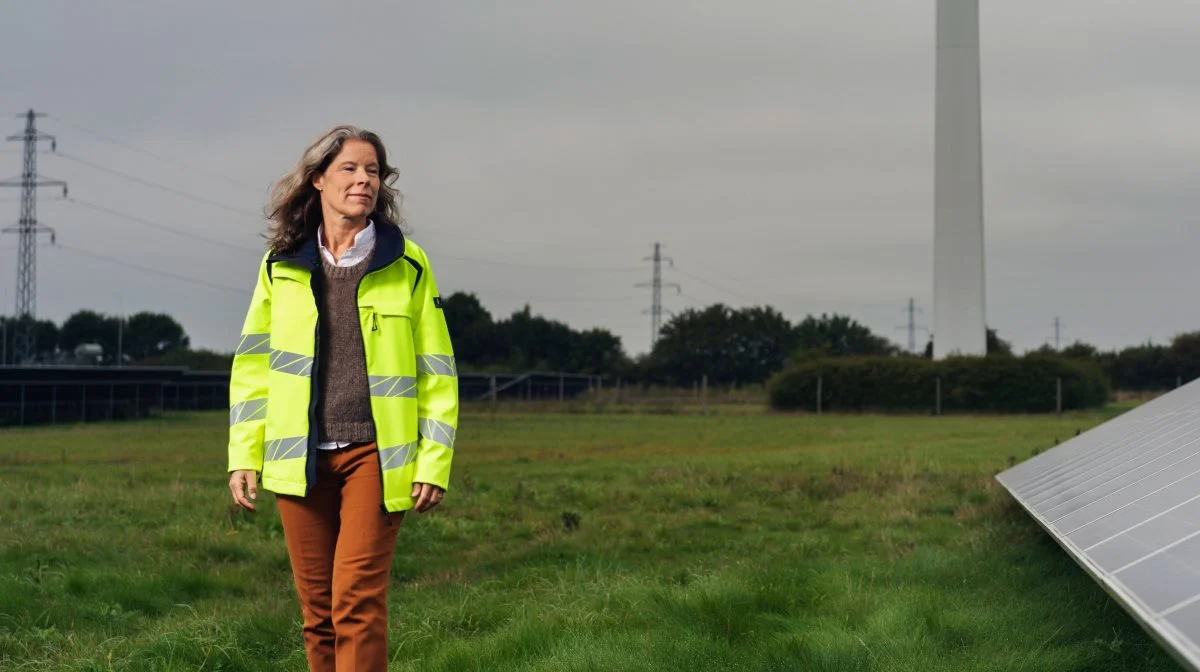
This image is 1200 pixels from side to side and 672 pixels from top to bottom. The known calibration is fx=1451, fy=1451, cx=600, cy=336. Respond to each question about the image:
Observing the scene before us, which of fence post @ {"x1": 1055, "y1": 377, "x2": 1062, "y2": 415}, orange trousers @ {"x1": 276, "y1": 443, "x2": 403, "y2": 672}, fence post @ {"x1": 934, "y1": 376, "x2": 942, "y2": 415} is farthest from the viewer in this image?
fence post @ {"x1": 934, "y1": 376, "x2": 942, "y2": 415}

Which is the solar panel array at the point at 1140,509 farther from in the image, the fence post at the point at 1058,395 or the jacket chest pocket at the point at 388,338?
the fence post at the point at 1058,395

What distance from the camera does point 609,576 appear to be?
8398mm

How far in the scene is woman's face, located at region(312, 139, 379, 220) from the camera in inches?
179

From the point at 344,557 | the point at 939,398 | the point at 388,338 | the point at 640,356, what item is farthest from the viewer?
the point at 640,356

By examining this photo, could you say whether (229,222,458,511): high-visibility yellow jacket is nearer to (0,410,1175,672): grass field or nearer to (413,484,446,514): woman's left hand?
(413,484,446,514): woman's left hand

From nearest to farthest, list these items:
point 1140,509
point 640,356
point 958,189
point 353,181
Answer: point 353,181 < point 1140,509 < point 958,189 < point 640,356

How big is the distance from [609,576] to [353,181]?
172 inches

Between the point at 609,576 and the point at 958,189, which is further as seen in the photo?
the point at 958,189

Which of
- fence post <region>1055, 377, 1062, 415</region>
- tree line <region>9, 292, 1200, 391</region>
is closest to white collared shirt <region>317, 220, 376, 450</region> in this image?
fence post <region>1055, 377, 1062, 415</region>

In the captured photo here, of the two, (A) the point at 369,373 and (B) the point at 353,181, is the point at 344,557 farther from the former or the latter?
(B) the point at 353,181

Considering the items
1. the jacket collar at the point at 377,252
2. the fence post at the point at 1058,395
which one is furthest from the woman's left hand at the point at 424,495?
the fence post at the point at 1058,395

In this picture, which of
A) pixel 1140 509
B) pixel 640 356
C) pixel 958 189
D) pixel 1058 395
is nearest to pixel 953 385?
pixel 1058 395

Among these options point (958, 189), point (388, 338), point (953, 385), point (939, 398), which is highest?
point (958, 189)

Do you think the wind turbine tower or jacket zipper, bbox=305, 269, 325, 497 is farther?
the wind turbine tower
